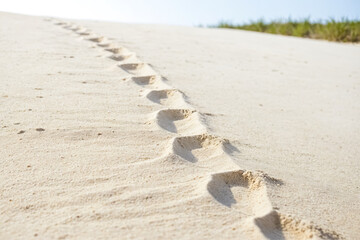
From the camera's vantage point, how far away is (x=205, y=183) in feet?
3.60

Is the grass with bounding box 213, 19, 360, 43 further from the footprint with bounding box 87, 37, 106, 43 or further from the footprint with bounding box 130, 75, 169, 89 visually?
the footprint with bounding box 130, 75, 169, 89

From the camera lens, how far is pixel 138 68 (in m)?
2.51

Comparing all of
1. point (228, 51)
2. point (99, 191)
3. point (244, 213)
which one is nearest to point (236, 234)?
point (244, 213)

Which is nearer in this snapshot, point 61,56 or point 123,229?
point 123,229

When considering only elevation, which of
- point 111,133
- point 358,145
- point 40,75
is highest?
point 40,75

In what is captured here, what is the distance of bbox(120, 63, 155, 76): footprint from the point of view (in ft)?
7.84

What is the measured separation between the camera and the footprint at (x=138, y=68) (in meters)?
2.39

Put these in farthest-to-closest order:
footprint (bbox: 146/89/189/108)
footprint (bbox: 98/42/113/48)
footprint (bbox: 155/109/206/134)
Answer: footprint (bbox: 98/42/113/48), footprint (bbox: 146/89/189/108), footprint (bbox: 155/109/206/134)

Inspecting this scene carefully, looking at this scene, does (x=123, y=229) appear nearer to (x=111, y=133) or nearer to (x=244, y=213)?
(x=244, y=213)

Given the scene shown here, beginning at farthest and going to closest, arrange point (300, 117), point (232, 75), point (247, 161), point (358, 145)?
point (232, 75)
point (300, 117)
point (358, 145)
point (247, 161)

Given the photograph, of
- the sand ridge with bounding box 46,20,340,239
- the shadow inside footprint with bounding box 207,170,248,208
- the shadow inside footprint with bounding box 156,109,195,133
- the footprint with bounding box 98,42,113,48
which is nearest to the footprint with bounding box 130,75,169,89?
the sand ridge with bounding box 46,20,340,239

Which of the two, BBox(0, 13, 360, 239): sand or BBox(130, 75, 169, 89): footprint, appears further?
BBox(130, 75, 169, 89): footprint

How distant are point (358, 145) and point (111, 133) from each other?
1087mm

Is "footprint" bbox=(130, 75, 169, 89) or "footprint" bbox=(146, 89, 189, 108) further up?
→ "footprint" bbox=(130, 75, 169, 89)
